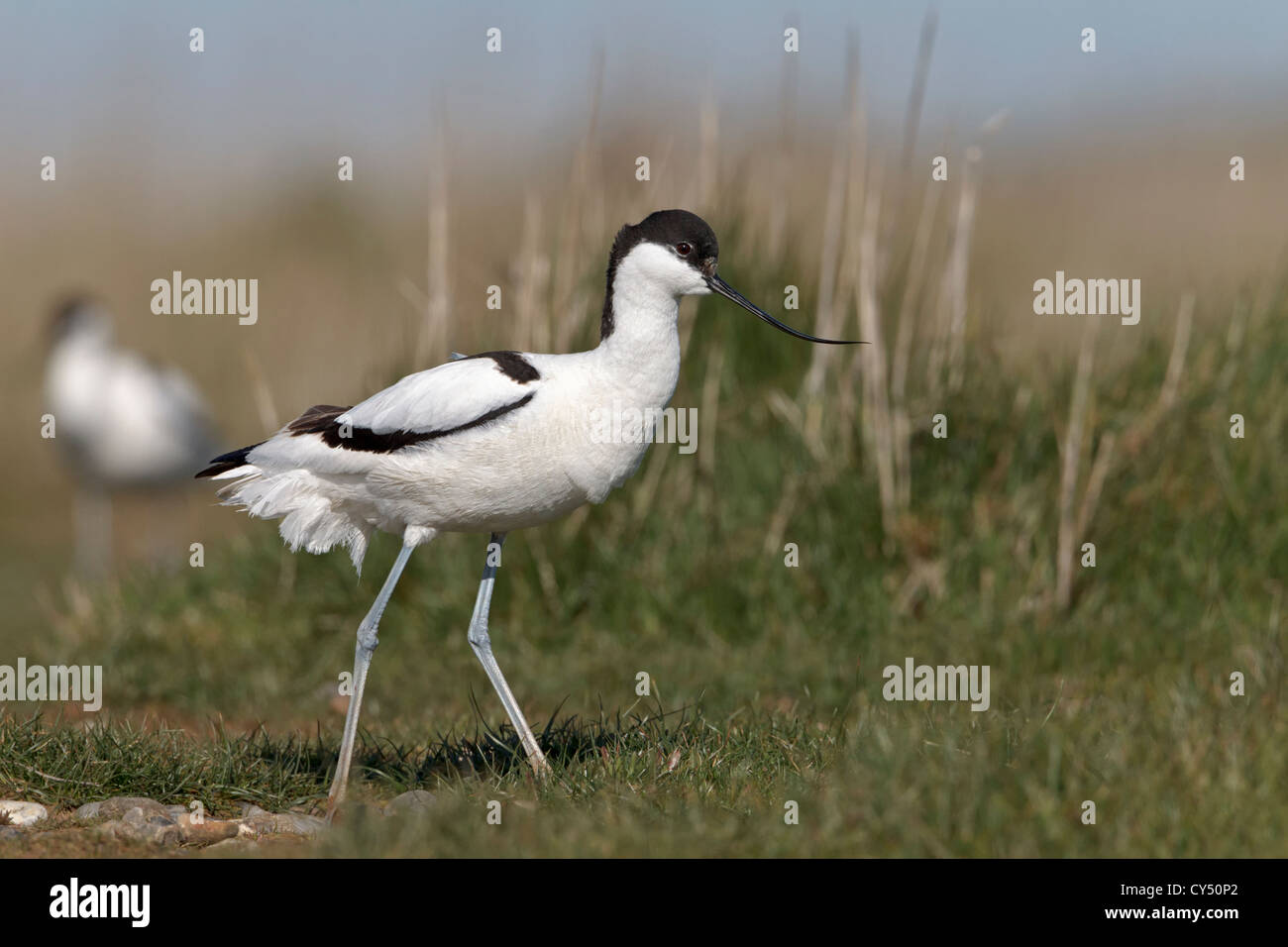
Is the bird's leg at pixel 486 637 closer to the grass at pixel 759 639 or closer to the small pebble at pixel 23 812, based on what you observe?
the grass at pixel 759 639

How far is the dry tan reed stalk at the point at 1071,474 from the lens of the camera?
7.59 m

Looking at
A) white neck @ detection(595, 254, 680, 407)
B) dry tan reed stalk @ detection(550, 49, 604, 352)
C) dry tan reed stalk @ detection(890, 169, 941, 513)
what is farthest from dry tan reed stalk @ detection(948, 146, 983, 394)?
white neck @ detection(595, 254, 680, 407)

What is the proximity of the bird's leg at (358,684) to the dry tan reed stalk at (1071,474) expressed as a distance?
365 centimetres

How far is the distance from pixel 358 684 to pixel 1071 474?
13.0 feet

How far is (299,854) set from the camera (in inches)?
170

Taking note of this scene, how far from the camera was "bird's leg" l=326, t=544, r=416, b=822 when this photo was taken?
201 inches

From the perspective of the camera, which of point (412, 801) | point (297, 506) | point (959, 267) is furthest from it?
point (959, 267)

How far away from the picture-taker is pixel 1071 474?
763cm

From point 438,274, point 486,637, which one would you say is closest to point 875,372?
point 438,274

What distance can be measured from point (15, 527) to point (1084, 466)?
10.8m

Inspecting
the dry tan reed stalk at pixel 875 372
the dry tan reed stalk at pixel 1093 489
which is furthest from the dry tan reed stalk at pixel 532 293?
the dry tan reed stalk at pixel 1093 489

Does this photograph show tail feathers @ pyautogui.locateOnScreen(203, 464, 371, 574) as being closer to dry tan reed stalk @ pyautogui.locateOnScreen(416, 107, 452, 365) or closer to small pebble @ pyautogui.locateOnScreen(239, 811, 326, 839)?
small pebble @ pyautogui.locateOnScreen(239, 811, 326, 839)

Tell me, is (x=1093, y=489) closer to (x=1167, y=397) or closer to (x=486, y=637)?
(x=1167, y=397)

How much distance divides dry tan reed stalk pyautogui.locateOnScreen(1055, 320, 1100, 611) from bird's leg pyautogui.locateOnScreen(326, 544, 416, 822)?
365 centimetres
